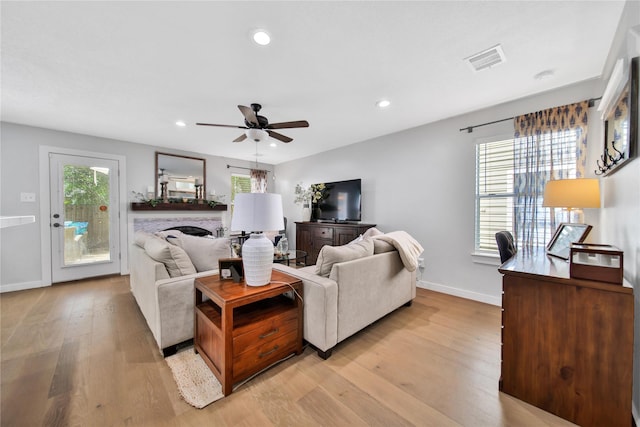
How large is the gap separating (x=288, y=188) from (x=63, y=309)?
440 centimetres

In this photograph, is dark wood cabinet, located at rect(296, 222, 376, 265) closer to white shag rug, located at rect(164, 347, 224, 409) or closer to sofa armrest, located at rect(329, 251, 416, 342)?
sofa armrest, located at rect(329, 251, 416, 342)

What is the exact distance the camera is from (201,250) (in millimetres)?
2275

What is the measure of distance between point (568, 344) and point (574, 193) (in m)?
1.35

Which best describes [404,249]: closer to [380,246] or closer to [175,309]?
[380,246]

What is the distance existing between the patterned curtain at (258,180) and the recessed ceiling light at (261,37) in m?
4.47

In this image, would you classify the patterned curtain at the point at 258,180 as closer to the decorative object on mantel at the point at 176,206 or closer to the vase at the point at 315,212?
the decorative object on mantel at the point at 176,206

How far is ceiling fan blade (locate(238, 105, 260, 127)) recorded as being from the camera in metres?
2.36

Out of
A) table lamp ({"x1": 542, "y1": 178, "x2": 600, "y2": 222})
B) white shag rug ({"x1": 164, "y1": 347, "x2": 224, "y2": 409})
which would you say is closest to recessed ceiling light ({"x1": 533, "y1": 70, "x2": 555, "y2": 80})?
table lamp ({"x1": 542, "y1": 178, "x2": 600, "y2": 222})

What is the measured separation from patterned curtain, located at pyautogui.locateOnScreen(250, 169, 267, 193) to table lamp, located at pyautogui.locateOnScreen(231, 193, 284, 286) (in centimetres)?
455

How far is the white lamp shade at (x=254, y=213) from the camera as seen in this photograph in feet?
5.36

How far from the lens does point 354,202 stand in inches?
171

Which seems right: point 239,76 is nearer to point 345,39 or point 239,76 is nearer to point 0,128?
point 345,39

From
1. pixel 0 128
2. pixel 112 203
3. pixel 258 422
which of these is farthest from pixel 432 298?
pixel 0 128

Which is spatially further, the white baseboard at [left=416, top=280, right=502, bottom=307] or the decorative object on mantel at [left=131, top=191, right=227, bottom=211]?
the decorative object on mantel at [left=131, top=191, right=227, bottom=211]
